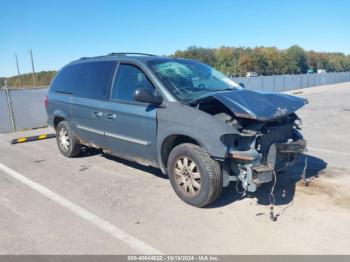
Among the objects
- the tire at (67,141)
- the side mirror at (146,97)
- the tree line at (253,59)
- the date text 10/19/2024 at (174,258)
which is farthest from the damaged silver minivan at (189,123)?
the tree line at (253,59)

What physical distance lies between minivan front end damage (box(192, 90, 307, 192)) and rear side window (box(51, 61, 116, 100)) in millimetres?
1975

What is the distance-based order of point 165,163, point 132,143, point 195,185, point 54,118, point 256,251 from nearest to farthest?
1. point 256,251
2. point 195,185
3. point 165,163
4. point 132,143
5. point 54,118

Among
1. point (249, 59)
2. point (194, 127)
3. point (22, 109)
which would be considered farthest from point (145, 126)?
point (249, 59)

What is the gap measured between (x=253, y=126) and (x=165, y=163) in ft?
4.55

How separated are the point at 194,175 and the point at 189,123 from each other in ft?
2.19

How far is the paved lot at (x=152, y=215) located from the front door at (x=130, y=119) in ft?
1.85

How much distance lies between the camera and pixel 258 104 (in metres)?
4.02

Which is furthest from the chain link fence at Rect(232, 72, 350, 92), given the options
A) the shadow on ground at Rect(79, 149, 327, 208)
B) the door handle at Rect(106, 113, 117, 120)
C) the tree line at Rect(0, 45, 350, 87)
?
the tree line at Rect(0, 45, 350, 87)

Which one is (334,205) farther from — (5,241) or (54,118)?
(54,118)

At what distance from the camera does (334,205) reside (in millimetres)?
4238

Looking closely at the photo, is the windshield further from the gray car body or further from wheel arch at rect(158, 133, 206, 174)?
wheel arch at rect(158, 133, 206, 174)

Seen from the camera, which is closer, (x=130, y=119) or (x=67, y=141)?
(x=130, y=119)

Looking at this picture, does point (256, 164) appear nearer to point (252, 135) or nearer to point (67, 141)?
point (252, 135)

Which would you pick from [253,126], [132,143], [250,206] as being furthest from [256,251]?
[132,143]
